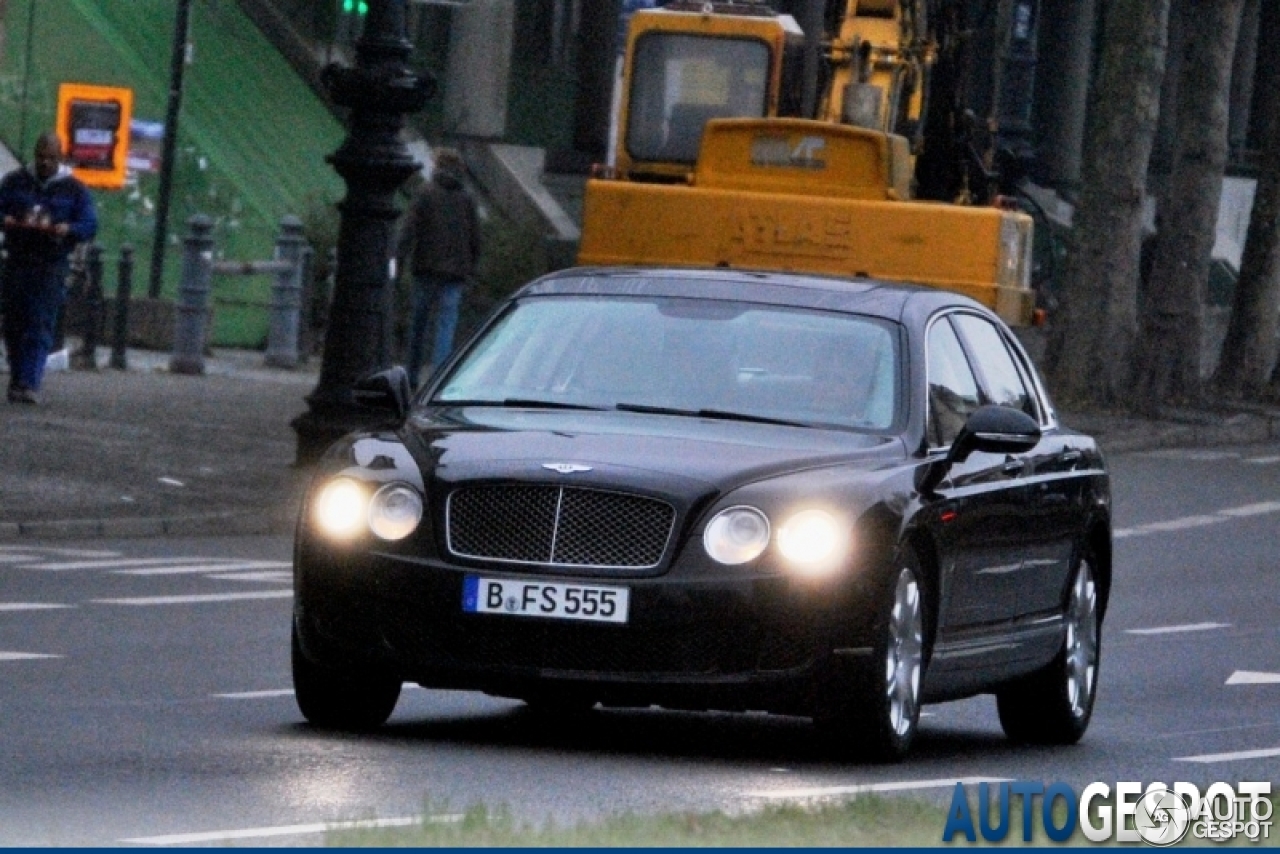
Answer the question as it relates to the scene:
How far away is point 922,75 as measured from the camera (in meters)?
29.6

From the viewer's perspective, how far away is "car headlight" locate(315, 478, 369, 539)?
10586 millimetres

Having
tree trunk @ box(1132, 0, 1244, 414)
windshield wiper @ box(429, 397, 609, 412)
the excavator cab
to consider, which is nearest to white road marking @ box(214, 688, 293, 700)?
windshield wiper @ box(429, 397, 609, 412)

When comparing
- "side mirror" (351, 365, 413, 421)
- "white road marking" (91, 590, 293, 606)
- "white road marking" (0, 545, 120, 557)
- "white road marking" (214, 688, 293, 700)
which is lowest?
"white road marking" (0, 545, 120, 557)

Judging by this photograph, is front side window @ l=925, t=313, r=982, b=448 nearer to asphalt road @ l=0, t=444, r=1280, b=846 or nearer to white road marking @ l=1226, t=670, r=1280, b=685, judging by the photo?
asphalt road @ l=0, t=444, r=1280, b=846

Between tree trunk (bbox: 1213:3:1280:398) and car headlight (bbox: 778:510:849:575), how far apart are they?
Answer: 29.9 m

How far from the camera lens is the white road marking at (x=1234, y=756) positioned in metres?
11.6

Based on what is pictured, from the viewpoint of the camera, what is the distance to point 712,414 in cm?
1133

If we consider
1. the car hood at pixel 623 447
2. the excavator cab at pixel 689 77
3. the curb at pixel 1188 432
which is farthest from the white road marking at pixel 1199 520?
the car hood at pixel 623 447

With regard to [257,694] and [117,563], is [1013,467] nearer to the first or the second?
[257,694]

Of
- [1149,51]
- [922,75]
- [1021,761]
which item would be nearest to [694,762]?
[1021,761]

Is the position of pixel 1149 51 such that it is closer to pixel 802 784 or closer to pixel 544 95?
pixel 544 95

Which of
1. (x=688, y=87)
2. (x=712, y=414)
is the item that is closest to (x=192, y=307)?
(x=688, y=87)

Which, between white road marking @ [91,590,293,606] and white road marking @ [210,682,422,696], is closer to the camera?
white road marking @ [210,682,422,696]

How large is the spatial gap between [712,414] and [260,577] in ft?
19.7
